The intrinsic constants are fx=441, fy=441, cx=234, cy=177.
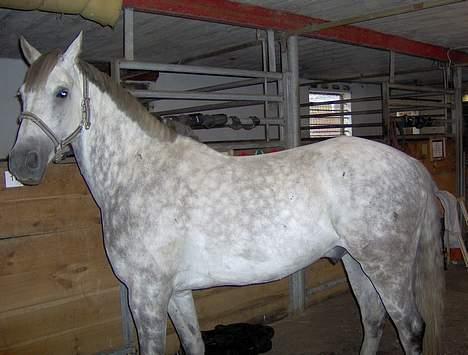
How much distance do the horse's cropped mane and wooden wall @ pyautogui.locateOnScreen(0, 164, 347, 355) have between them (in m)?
0.65

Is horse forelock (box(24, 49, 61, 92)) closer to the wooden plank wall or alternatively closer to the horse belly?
the wooden plank wall

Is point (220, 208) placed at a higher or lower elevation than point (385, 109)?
lower

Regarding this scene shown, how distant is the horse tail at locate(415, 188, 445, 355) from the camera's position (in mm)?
2287

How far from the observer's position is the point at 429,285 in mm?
2311

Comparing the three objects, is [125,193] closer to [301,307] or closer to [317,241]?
[317,241]

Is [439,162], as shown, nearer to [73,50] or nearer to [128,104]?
[128,104]

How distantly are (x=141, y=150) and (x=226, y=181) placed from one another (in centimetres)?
44

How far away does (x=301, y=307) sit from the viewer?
12.0 feet

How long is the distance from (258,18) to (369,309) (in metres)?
2.22

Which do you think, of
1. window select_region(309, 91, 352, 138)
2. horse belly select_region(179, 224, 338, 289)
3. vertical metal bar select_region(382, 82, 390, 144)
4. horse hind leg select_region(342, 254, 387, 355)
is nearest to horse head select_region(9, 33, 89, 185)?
horse belly select_region(179, 224, 338, 289)

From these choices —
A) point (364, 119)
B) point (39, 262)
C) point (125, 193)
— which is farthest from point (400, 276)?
point (364, 119)

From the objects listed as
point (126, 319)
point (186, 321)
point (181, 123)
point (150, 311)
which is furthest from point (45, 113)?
point (126, 319)

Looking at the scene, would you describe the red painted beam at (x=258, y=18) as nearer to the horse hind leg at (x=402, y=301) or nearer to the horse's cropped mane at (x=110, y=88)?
the horse's cropped mane at (x=110, y=88)

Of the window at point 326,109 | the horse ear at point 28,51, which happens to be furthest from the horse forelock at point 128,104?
the window at point 326,109
